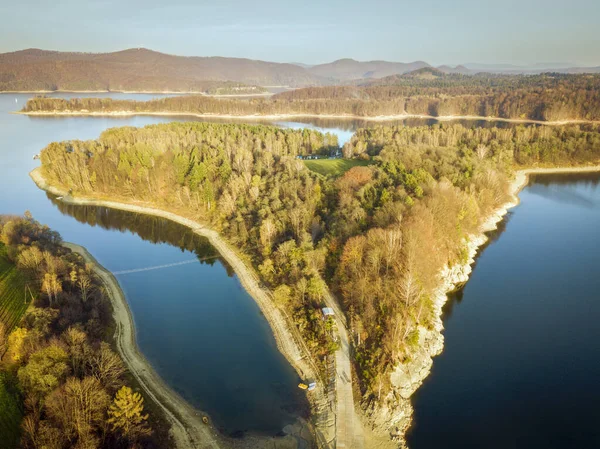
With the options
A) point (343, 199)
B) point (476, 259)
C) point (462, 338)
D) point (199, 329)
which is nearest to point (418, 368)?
point (462, 338)

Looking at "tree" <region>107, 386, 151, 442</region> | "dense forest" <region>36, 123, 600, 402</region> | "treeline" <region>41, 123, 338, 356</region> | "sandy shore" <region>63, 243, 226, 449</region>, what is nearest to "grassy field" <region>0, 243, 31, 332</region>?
"sandy shore" <region>63, 243, 226, 449</region>

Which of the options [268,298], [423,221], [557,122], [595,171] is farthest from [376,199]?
[557,122]

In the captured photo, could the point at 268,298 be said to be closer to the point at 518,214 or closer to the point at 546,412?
the point at 546,412

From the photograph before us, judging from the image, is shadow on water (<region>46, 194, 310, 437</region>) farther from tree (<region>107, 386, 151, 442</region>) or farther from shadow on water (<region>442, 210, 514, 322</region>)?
shadow on water (<region>442, 210, 514, 322</region>)

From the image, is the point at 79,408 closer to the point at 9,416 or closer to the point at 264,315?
the point at 9,416

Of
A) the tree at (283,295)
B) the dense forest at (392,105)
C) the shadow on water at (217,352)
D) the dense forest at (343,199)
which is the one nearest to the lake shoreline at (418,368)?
the dense forest at (343,199)

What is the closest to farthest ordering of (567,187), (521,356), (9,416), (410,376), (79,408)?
(79,408) < (9,416) < (410,376) < (521,356) < (567,187)

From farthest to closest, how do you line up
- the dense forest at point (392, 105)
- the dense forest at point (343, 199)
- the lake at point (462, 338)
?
the dense forest at point (392, 105), the dense forest at point (343, 199), the lake at point (462, 338)

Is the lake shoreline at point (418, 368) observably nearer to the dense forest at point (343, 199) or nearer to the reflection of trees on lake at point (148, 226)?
the dense forest at point (343, 199)
